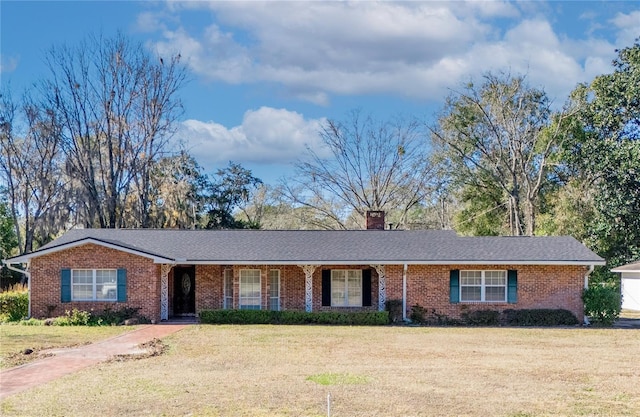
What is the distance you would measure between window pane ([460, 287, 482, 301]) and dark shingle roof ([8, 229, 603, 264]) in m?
1.21

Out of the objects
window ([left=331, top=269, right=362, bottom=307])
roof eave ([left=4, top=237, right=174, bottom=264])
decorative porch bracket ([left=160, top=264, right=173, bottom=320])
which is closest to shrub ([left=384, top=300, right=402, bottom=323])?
window ([left=331, top=269, right=362, bottom=307])

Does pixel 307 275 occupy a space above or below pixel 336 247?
below

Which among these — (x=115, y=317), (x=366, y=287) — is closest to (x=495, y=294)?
(x=366, y=287)

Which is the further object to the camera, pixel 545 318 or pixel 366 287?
pixel 366 287

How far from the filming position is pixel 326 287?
25109mm

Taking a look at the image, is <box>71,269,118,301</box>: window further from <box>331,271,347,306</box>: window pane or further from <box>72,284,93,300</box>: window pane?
<box>331,271,347,306</box>: window pane

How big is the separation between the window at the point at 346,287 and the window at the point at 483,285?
3.80 m

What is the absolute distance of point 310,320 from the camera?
23.5m

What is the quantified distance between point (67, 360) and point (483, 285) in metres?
14.7

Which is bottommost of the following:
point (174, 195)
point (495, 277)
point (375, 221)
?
point (495, 277)

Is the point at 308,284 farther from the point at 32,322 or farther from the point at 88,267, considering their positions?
the point at 32,322

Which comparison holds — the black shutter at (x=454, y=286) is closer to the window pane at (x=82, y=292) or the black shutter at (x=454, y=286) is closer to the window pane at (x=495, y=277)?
the window pane at (x=495, y=277)

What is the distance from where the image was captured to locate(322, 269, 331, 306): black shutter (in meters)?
25.1

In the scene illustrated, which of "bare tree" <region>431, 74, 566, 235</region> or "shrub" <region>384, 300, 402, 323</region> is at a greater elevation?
"bare tree" <region>431, 74, 566, 235</region>
